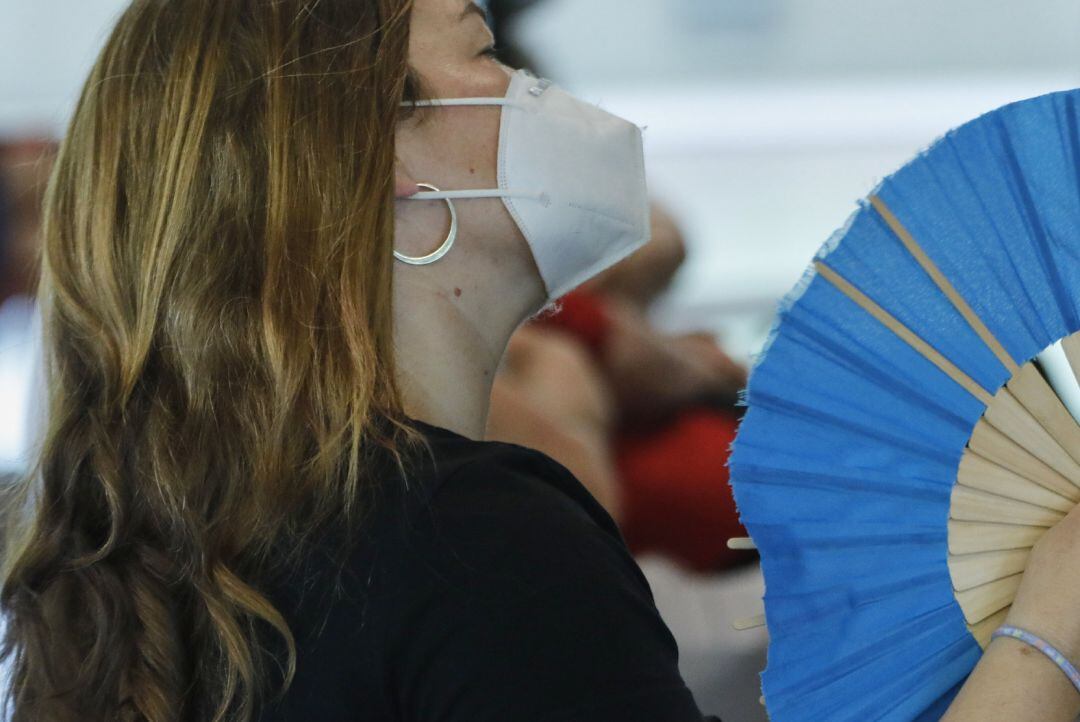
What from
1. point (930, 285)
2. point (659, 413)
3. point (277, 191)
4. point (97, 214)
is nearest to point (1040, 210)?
point (930, 285)

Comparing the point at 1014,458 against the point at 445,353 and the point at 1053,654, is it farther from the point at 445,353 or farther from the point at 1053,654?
the point at 445,353

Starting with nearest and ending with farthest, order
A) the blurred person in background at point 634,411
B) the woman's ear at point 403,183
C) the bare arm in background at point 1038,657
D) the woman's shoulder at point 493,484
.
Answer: the bare arm in background at point 1038,657, the woman's shoulder at point 493,484, the woman's ear at point 403,183, the blurred person in background at point 634,411

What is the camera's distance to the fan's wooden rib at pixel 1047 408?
81 centimetres

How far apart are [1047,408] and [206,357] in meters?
0.59

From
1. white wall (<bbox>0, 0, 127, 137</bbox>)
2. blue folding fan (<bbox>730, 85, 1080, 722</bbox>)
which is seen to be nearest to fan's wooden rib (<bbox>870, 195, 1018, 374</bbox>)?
blue folding fan (<bbox>730, 85, 1080, 722</bbox>)

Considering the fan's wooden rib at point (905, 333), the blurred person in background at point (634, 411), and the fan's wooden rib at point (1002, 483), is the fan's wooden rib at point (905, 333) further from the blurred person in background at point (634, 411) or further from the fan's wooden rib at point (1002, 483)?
the blurred person in background at point (634, 411)

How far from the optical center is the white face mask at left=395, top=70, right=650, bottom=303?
1.12 meters

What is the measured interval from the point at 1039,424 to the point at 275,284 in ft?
1.80

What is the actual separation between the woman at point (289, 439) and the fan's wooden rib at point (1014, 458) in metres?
0.04

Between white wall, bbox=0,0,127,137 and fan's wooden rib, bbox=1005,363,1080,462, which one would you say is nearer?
fan's wooden rib, bbox=1005,363,1080,462

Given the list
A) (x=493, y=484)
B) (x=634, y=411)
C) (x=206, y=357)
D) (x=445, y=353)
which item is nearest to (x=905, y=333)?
(x=493, y=484)

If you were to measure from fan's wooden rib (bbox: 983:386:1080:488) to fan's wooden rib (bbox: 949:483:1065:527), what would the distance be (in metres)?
0.03

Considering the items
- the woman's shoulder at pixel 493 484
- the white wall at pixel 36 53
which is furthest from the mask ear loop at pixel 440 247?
the white wall at pixel 36 53

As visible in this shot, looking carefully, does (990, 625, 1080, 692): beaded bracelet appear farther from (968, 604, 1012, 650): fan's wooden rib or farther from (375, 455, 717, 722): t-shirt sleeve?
(375, 455, 717, 722): t-shirt sleeve
